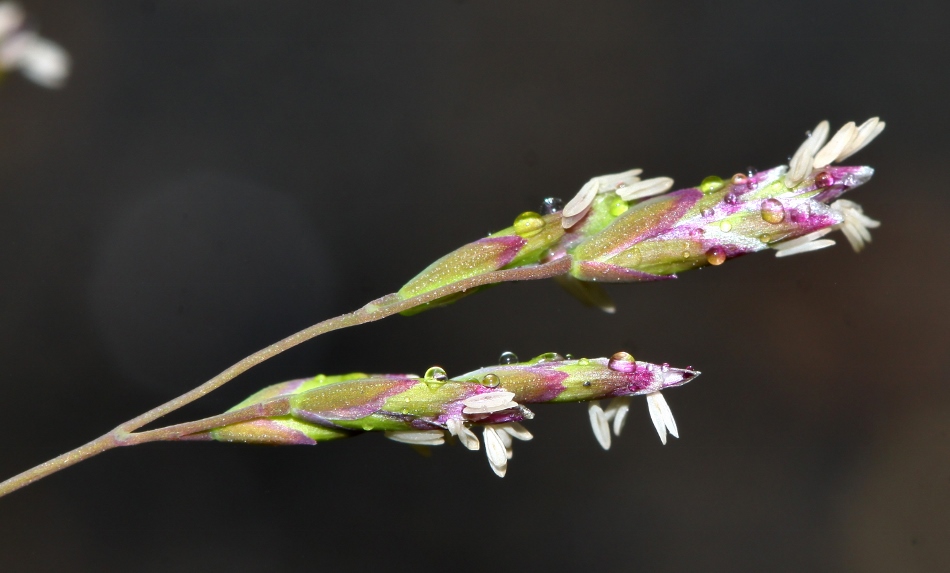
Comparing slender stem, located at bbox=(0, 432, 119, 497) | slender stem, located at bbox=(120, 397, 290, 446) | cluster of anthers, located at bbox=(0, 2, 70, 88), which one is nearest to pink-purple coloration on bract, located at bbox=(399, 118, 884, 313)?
slender stem, located at bbox=(120, 397, 290, 446)

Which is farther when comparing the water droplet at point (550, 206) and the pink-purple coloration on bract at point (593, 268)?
the water droplet at point (550, 206)

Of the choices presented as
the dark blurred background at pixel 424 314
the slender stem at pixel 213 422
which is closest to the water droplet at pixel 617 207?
the slender stem at pixel 213 422

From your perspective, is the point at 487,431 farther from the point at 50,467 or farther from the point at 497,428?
the point at 50,467

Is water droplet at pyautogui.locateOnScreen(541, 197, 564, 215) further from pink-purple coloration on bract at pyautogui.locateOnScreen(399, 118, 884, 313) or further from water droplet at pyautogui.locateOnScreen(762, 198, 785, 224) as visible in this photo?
water droplet at pyautogui.locateOnScreen(762, 198, 785, 224)

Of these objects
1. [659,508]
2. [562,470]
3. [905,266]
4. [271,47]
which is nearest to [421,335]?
[562,470]

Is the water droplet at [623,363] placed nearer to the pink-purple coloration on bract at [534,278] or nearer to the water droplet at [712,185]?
the pink-purple coloration on bract at [534,278]

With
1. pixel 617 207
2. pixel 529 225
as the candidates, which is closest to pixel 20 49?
pixel 529 225

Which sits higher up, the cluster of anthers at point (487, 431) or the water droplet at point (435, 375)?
the water droplet at point (435, 375)
